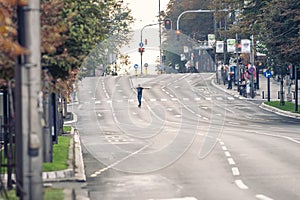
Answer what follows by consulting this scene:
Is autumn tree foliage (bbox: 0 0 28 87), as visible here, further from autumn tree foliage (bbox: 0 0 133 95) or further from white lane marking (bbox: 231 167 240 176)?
white lane marking (bbox: 231 167 240 176)

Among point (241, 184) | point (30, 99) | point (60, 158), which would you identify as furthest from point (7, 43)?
point (60, 158)

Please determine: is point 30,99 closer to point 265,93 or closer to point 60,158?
point 60,158

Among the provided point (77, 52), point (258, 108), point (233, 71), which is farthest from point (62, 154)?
point (233, 71)

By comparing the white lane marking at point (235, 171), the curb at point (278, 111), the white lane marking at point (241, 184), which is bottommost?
the curb at point (278, 111)

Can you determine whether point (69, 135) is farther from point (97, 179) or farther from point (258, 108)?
point (258, 108)

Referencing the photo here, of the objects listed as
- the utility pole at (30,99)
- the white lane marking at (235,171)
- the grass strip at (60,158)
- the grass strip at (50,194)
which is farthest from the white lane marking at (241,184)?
the utility pole at (30,99)

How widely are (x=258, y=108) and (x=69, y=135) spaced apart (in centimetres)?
2509

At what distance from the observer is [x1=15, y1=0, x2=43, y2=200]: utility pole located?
10.4 m

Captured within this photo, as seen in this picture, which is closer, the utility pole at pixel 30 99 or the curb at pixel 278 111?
the utility pole at pixel 30 99

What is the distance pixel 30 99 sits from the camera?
10539 millimetres

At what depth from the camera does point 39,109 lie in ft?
34.9

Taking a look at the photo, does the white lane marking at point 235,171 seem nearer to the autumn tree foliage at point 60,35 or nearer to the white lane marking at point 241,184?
the white lane marking at point 241,184

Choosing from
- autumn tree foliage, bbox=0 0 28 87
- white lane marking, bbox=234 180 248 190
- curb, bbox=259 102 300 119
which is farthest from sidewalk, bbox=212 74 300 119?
autumn tree foliage, bbox=0 0 28 87

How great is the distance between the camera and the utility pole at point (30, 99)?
34.2ft
